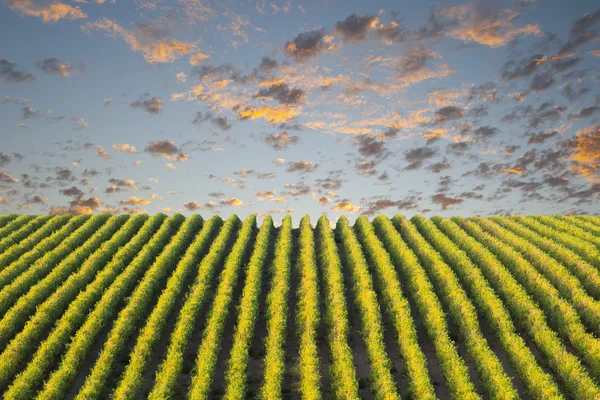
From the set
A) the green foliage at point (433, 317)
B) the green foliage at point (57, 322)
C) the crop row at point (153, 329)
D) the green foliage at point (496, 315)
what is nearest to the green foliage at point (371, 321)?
the green foliage at point (433, 317)

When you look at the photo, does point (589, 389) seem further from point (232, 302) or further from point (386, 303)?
point (232, 302)

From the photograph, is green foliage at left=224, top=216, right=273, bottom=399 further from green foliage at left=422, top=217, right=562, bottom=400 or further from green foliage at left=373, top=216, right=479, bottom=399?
green foliage at left=422, top=217, right=562, bottom=400

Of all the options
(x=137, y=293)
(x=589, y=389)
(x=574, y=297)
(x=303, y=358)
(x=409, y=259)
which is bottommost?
(x=589, y=389)

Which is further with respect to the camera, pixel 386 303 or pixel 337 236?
pixel 337 236

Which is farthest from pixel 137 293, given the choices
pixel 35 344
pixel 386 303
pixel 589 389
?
pixel 589 389

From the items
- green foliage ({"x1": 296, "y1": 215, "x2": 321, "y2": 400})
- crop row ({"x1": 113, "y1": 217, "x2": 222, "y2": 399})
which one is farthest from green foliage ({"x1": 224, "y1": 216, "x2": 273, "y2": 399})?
crop row ({"x1": 113, "y1": 217, "x2": 222, "y2": 399})

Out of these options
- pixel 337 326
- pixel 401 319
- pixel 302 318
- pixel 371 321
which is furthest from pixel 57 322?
pixel 401 319

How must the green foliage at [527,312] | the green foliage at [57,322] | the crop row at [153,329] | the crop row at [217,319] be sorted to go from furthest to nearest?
the green foliage at [57,322] < the crop row at [153,329] < the crop row at [217,319] < the green foliage at [527,312]

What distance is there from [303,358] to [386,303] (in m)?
6.53

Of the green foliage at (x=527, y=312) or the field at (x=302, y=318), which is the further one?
the field at (x=302, y=318)

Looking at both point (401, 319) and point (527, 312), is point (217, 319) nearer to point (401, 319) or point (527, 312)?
point (401, 319)

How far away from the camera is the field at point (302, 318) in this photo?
16.6 m

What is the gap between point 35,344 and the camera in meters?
19.5

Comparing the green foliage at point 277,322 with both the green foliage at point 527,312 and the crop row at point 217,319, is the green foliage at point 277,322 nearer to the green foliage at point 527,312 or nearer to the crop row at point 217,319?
the crop row at point 217,319
